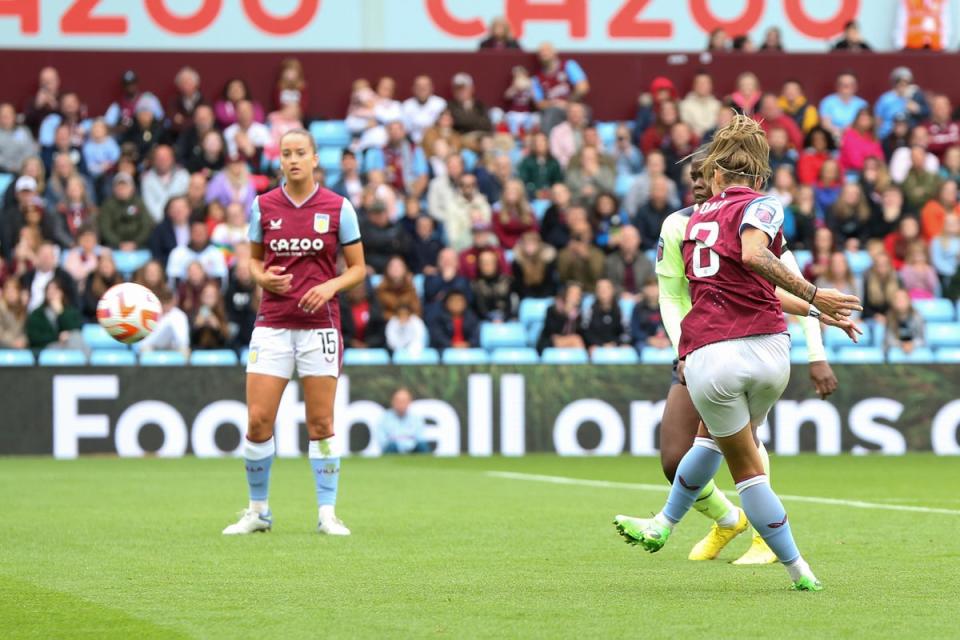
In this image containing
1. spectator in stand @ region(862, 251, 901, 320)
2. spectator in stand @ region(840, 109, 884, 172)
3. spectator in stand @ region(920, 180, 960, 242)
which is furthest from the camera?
spectator in stand @ region(840, 109, 884, 172)

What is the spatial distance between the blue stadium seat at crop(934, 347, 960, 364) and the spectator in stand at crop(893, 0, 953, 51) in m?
7.85

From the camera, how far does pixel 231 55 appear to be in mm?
24844

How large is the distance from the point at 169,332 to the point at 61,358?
4.09ft

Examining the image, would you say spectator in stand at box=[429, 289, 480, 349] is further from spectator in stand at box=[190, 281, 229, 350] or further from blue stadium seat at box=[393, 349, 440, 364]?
spectator in stand at box=[190, 281, 229, 350]

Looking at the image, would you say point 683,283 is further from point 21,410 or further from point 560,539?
point 21,410

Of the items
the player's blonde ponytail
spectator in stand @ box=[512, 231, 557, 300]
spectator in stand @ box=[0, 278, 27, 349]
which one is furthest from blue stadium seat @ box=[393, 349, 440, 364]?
the player's blonde ponytail

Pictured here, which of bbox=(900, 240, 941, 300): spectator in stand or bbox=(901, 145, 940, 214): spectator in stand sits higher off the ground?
bbox=(901, 145, 940, 214): spectator in stand

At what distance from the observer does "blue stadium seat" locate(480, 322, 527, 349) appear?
66.1 ft

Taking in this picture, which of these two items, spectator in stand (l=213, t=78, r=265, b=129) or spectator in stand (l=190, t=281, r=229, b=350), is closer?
spectator in stand (l=190, t=281, r=229, b=350)

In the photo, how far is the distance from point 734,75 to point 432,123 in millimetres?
5029

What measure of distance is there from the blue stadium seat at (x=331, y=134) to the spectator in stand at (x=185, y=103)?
1.80m

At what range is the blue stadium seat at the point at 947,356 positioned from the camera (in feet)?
62.6

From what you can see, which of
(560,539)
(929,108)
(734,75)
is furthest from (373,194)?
(560,539)

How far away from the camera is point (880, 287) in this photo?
67.2 ft
